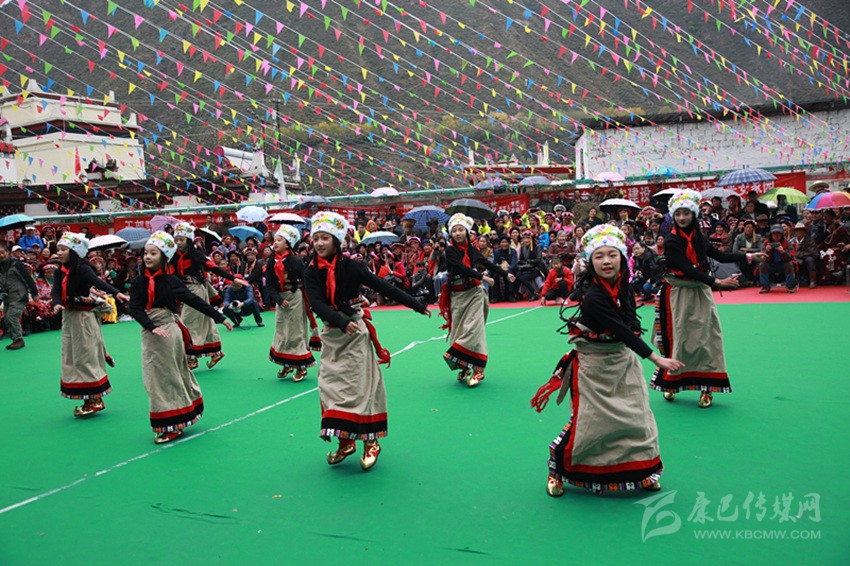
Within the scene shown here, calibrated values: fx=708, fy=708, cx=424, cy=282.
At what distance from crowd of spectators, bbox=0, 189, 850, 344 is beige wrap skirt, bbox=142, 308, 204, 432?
5.64 m

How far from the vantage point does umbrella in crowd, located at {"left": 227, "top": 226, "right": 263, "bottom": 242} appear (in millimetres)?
16938

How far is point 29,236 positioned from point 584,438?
16612 mm

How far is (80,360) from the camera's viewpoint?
6773 mm

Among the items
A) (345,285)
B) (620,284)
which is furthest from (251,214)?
(620,284)

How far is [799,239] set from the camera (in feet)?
43.2

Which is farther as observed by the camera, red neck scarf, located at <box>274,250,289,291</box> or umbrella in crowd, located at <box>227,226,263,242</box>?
umbrella in crowd, located at <box>227,226,263,242</box>

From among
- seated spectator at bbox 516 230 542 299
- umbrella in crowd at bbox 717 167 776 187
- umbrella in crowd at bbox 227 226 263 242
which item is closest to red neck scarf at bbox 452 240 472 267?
seated spectator at bbox 516 230 542 299

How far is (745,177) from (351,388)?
43.8 ft

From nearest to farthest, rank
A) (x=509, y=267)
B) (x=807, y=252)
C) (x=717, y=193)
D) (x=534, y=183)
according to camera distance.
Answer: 1. (x=807, y=252)
2. (x=509, y=267)
3. (x=717, y=193)
4. (x=534, y=183)

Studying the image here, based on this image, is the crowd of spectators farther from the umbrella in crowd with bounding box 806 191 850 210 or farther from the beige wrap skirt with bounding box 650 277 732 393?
the beige wrap skirt with bounding box 650 277 732 393

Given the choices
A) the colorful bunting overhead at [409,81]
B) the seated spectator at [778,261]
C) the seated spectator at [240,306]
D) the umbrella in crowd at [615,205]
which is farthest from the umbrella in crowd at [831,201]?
the colorful bunting overhead at [409,81]

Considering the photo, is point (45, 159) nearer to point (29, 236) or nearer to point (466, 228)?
point (29, 236)

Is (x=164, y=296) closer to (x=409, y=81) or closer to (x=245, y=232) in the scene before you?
(x=245, y=232)

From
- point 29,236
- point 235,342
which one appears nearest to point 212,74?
point 29,236
